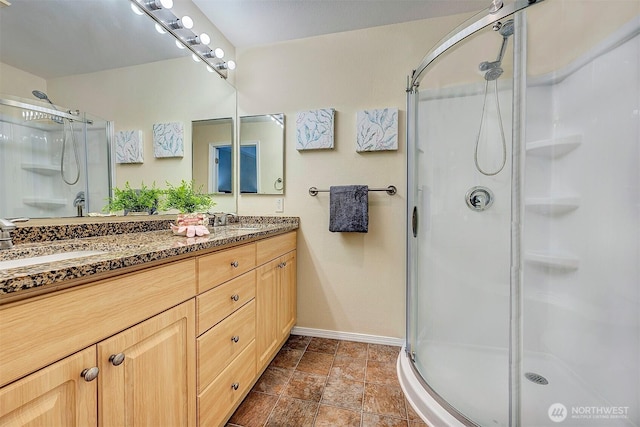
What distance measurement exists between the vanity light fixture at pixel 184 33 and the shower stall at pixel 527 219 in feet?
4.62

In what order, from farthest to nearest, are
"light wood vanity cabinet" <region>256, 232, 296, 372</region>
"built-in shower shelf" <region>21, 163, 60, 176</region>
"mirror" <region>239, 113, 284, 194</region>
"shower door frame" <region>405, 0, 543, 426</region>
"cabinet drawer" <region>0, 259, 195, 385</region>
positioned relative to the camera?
"mirror" <region>239, 113, 284, 194</region> < "light wood vanity cabinet" <region>256, 232, 296, 372</region> < "shower door frame" <region>405, 0, 543, 426</region> < "built-in shower shelf" <region>21, 163, 60, 176</region> < "cabinet drawer" <region>0, 259, 195, 385</region>

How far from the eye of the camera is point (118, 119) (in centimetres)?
126

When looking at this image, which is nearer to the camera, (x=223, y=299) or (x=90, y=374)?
(x=90, y=374)

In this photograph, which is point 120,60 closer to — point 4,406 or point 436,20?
point 4,406

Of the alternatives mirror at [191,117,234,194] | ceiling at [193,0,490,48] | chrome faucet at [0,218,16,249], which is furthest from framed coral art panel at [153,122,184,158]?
ceiling at [193,0,490,48]

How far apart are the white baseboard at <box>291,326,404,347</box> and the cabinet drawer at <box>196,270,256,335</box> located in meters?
0.90

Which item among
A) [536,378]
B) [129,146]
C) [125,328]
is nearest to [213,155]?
[129,146]

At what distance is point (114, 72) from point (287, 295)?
5.28ft

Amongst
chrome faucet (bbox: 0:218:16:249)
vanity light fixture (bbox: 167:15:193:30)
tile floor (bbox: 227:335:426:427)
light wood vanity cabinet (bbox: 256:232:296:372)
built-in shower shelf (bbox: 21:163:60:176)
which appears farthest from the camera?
vanity light fixture (bbox: 167:15:193:30)

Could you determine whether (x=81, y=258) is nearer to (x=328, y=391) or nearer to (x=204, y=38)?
(x=328, y=391)

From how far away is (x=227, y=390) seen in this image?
111 centimetres

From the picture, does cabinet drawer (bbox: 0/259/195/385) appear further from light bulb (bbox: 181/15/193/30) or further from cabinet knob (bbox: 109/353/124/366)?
light bulb (bbox: 181/15/193/30)

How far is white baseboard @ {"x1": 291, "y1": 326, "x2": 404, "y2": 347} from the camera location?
6.25 feet

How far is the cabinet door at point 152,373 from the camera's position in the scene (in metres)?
0.64
